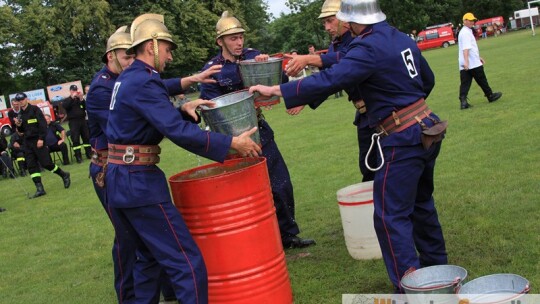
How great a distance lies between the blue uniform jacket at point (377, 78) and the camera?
159 inches

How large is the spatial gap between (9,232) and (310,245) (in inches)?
232

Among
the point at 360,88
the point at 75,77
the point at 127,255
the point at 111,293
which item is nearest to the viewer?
the point at 360,88

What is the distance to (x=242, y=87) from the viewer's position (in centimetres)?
613

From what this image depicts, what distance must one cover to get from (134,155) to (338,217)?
3.55m

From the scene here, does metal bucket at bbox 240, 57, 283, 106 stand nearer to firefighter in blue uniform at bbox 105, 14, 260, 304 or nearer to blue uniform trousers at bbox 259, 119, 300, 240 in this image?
blue uniform trousers at bbox 259, 119, 300, 240

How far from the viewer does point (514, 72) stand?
1886cm

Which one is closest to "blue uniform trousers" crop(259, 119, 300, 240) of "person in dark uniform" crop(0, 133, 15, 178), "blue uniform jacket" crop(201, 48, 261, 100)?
"blue uniform jacket" crop(201, 48, 261, 100)

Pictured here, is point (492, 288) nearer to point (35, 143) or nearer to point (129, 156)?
point (129, 156)

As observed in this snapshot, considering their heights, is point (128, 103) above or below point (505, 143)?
above

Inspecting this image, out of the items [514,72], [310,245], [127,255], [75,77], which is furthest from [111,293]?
[75,77]

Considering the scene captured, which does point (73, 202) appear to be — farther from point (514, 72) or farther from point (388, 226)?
point (514, 72)

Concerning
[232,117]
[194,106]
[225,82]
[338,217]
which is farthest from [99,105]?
[338,217]

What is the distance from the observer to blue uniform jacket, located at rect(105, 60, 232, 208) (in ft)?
13.1

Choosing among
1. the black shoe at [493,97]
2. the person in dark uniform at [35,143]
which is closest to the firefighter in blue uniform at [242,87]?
the person in dark uniform at [35,143]
